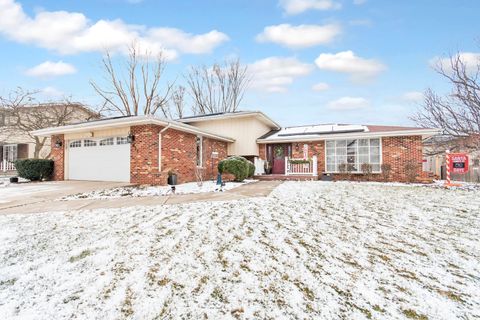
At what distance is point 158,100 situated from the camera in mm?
23359

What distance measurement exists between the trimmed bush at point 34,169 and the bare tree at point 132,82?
1085cm

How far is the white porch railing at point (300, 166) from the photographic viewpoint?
12.9 meters

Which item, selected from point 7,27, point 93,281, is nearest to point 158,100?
point 7,27

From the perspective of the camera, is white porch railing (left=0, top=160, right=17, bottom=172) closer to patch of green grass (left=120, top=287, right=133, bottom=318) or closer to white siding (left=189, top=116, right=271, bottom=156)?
white siding (left=189, top=116, right=271, bottom=156)

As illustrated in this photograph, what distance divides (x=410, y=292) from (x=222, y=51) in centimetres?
2588

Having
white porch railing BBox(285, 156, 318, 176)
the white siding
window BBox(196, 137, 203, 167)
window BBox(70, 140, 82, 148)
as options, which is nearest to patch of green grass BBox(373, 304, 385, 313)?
window BBox(196, 137, 203, 167)

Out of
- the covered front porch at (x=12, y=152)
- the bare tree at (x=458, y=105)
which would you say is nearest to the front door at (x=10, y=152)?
the covered front porch at (x=12, y=152)

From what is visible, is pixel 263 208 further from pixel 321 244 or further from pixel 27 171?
pixel 27 171

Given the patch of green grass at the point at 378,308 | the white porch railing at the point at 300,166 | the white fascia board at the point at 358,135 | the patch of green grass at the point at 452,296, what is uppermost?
the white fascia board at the point at 358,135

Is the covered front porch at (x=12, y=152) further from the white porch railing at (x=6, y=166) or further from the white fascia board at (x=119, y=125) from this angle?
the white fascia board at (x=119, y=125)

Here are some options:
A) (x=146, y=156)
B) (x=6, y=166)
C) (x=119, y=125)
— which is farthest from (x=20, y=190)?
(x=6, y=166)

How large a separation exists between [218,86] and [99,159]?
17913 millimetres

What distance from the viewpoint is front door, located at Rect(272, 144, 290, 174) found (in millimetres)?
14634

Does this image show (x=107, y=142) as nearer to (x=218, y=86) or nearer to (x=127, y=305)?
(x=127, y=305)
